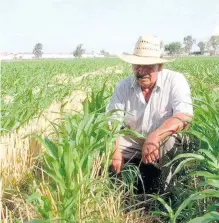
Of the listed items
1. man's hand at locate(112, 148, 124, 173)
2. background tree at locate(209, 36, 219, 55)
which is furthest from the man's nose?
background tree at locate(209, 36, 219, 55)

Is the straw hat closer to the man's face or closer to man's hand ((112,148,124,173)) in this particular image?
the man's face

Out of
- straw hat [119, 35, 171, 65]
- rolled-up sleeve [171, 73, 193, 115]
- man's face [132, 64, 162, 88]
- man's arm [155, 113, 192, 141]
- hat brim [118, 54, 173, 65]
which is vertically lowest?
man's arm [155, 113, 192, 141]

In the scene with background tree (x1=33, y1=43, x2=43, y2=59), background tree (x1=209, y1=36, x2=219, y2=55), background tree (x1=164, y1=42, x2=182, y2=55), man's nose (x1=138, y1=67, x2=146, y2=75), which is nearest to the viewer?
man's nose (x1=138, y1=67, x2=146, y2=75)

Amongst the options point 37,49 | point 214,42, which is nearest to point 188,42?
point 214,42

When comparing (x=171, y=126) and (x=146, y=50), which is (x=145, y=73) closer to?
(x=146, y=50)

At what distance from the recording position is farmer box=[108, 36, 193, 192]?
9.45 feet

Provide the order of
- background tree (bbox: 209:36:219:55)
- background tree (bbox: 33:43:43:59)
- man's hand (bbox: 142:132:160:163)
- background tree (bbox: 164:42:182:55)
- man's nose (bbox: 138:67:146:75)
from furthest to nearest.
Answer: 1. background tree (bbox: 209:36:219:55)
2. background tree (bbox: 33:43:43:59)
3. background tree (bbox: 164:42:182:55)
4. man's nose (bbox: 138:67:146:75)
5. man's hand (bbox: 142:132:160:163)

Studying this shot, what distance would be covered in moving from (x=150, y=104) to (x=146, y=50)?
0.40m

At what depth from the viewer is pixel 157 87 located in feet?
10.0

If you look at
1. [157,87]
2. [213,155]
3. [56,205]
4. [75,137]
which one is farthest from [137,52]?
[56,205]

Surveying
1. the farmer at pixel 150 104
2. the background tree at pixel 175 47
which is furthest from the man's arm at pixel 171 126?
the background tree at pixel 175 47

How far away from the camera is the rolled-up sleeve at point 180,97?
286 cm

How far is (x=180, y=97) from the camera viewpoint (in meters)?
2.93

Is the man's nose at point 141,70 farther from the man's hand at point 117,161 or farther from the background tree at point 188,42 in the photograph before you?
the background tree at point 188,42
